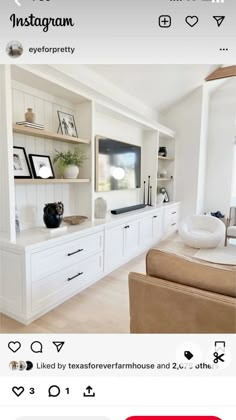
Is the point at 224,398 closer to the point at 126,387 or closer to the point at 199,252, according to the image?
the point at 126,387

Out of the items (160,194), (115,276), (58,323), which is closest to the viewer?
(58,323)

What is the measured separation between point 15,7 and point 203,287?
1.02 metres

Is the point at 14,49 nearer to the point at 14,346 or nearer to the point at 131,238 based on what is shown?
the point at 14,346

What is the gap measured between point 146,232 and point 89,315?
1752 millimetres

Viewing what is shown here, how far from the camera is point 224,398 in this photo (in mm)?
501

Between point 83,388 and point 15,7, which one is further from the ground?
point 15,7

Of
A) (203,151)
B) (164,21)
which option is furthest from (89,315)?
(203,151)

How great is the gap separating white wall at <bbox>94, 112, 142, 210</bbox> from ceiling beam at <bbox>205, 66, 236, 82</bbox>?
1708 mm

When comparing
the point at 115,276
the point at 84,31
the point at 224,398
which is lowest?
the point at 115,276

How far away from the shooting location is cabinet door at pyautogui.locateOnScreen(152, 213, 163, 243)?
3.47 metres

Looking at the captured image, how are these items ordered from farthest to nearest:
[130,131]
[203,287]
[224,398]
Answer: [130,131], [203,287], [224,398]

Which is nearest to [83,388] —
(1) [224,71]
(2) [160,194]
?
(2) [160,194]

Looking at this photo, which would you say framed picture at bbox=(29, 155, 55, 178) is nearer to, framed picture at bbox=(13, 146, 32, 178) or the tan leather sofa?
framed picture at bbox=(13, 146, 32, 178)

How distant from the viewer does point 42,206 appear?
209 cm
